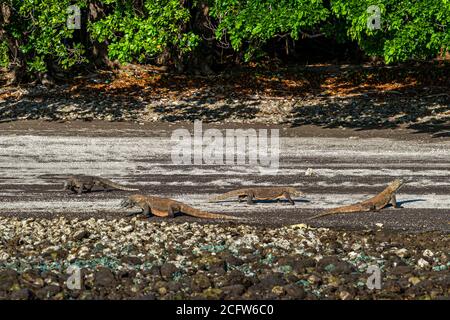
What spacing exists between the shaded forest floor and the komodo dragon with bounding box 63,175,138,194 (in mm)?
10022

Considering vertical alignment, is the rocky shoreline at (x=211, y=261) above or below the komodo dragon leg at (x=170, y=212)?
below

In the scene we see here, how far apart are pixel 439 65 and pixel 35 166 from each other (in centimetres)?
1865

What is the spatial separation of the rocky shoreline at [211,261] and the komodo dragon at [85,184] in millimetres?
2125

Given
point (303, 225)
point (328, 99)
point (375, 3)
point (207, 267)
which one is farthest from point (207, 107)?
point (207, 267)

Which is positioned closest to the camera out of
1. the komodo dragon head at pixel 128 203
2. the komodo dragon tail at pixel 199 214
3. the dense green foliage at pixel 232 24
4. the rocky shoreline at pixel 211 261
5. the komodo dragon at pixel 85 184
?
the rocky shoreline at pixel 211 261

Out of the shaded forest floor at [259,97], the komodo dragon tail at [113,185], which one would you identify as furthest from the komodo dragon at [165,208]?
the shaded forest floor at [259,97]

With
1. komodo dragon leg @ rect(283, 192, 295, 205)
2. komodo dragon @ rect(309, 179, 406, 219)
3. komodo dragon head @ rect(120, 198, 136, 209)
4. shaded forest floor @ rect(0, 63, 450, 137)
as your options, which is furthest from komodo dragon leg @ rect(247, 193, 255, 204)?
shaded forest floor @ rect(0, 63, 450, 137)

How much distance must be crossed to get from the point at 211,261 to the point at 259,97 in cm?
1754

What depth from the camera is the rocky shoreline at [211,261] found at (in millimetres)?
10742

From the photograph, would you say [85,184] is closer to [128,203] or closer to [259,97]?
[128,203]

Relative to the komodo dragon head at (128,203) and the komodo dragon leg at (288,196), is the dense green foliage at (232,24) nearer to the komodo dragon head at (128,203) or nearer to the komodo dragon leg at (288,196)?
the komodo dragon leg at (288,196)

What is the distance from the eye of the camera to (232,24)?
74.3 ft
